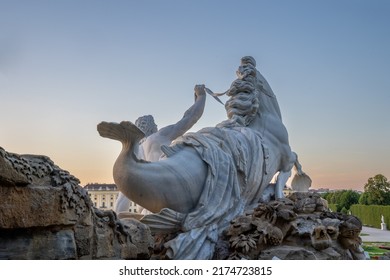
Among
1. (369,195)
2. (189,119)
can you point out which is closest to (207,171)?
(189,119)

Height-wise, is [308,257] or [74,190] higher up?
[74,190]

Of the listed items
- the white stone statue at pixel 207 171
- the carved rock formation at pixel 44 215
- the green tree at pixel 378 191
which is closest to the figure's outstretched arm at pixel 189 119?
the white stone statue at pixel 207 171

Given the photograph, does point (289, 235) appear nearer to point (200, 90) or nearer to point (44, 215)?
point (200, 90)

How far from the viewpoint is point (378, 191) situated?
17.4m

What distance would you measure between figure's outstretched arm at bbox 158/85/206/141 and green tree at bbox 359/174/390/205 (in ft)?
39.8

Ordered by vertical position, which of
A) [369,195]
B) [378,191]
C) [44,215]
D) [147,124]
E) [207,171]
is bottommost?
[369,195]

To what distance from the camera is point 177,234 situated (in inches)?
174

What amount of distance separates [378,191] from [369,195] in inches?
55.8

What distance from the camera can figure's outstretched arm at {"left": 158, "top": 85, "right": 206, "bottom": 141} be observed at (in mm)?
5441

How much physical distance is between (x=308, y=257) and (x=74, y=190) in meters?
2.30

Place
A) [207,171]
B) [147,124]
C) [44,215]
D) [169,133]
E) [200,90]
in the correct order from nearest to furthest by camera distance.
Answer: [44,215], [207,171], [169,133], [200,90], [147,124]

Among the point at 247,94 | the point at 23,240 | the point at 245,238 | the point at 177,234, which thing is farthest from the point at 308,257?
the point at 23,240
